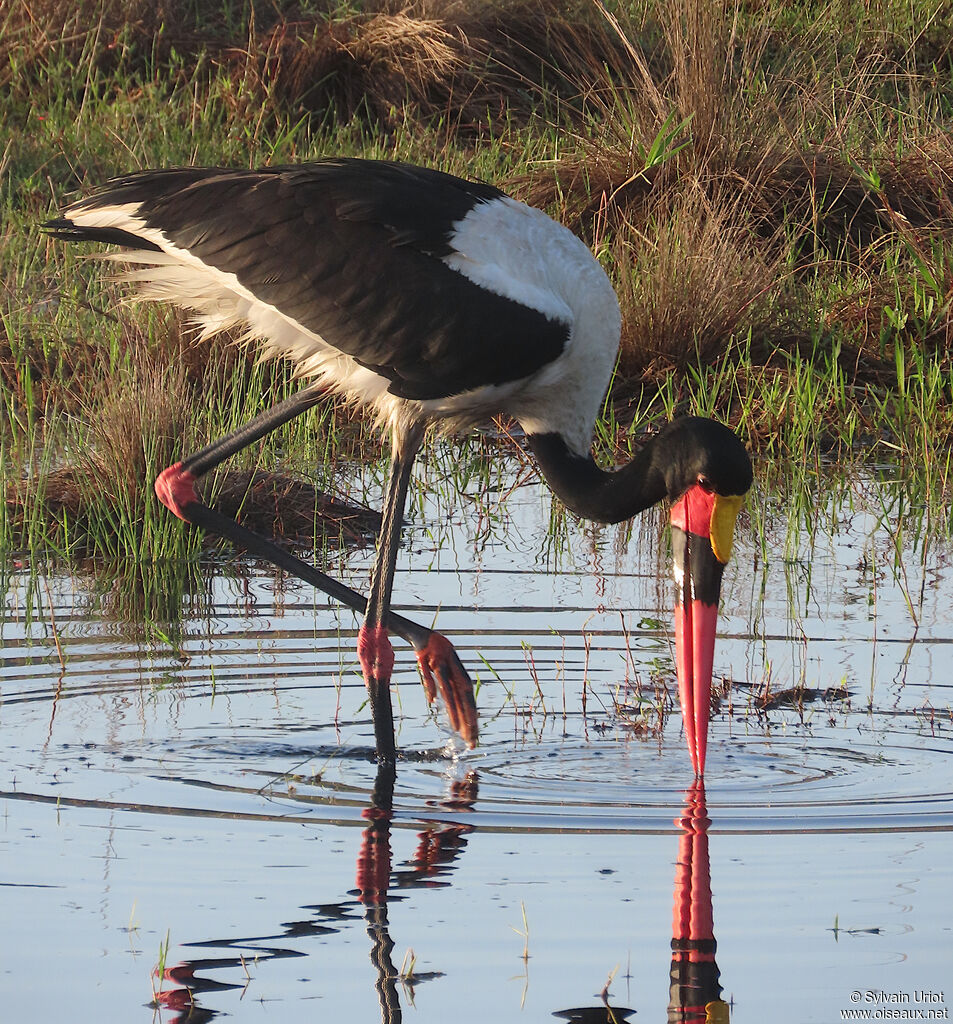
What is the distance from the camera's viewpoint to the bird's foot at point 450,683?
15.9 ft

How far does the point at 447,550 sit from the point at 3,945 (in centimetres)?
337

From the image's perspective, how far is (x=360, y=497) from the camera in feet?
23.6

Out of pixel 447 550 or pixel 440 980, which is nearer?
pixel 440 980

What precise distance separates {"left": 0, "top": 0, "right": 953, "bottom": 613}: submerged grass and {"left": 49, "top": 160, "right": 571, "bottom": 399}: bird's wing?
0.84 metres

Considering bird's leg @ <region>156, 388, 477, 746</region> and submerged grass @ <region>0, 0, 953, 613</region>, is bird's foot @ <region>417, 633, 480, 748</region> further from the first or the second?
submerged grass @ <region>0, 0, 953, 613</region>

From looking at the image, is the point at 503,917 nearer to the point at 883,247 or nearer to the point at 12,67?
the point at 883,247

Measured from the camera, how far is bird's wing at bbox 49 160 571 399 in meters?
5.09

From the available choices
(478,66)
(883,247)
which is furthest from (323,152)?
(883,247)

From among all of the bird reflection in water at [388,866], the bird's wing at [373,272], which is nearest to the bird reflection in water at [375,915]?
the bird reflection in water at [388,866]

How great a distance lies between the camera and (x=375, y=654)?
5105 millimetres

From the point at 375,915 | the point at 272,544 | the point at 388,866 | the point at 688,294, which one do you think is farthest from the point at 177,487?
the point at 688,294

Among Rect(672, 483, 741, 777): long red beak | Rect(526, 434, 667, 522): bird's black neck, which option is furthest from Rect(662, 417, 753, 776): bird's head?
Rect(526, 434, 667, 522): bird's black neck

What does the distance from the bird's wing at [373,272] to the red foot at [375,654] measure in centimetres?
62

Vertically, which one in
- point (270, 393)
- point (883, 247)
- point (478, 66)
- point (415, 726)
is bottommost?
point (415, 726)
